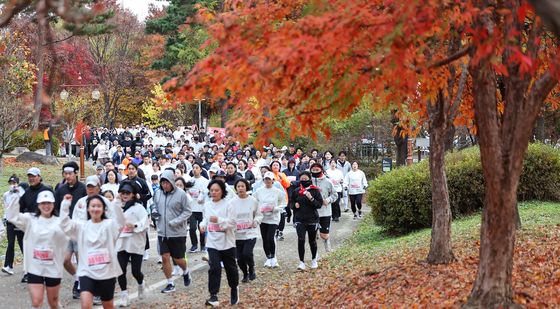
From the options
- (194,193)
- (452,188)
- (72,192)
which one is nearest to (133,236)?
(72,192)

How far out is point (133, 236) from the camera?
10.9 meters

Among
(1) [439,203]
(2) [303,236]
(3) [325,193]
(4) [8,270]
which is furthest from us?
(3) [325,193]

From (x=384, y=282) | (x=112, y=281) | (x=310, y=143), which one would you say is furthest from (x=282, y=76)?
(x=310, y=143)

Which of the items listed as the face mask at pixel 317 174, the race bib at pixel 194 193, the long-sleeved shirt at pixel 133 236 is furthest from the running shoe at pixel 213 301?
the race bib at pixel 194 193

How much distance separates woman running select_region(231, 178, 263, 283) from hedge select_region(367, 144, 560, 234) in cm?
551

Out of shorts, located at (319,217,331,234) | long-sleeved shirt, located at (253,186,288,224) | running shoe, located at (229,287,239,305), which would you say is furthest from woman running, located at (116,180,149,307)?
shorts, located at (319,217,331,234)

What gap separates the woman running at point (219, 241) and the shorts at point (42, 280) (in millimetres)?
2375

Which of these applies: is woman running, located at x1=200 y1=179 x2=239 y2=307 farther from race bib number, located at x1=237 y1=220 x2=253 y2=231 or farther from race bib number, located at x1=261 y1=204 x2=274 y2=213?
race bib number, located at x1=261 y1=204 x2=274 y2=213

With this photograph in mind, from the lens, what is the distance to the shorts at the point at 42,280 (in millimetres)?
8991

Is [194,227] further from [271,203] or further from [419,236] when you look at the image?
[419,236]

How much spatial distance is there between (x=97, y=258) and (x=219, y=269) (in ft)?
7.82

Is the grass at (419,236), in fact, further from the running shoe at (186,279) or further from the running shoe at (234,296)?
the running shoe at (234,296)

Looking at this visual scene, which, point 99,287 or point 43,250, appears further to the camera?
point 43,250

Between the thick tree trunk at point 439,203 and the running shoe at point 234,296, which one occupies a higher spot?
the thick tree trunk at point 439,203
